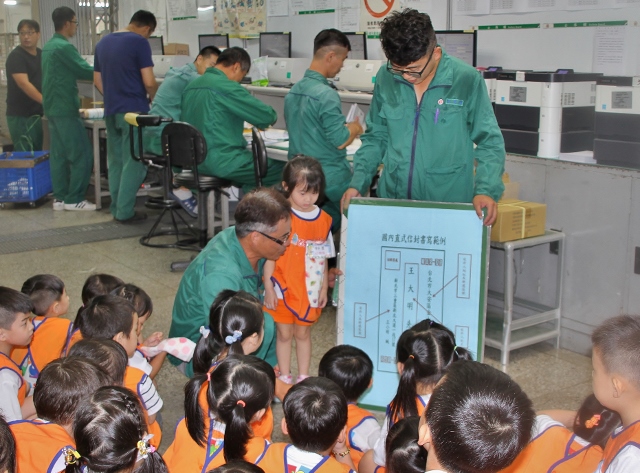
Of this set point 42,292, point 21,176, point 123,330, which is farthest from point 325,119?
point 21,176

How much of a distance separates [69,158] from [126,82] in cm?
114

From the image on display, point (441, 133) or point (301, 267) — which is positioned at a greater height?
point (441, 133)

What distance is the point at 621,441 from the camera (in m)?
1.70

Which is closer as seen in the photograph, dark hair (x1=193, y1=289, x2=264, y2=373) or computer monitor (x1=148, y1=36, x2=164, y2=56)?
dark hair (x1=193, y1=289, x2=264, y2=373)

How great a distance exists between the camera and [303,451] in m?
1.94

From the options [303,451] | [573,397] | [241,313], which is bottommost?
[573,397]

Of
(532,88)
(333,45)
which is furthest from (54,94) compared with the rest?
Answer: (532,88)

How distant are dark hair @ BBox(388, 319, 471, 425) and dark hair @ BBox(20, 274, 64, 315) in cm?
147

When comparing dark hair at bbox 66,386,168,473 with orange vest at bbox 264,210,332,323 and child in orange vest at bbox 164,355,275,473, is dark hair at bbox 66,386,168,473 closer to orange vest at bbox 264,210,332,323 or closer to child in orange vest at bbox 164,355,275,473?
child in orange vest at bbox 164,355,275,473

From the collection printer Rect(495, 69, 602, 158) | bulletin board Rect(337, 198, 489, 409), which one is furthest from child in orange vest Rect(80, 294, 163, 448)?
printer Rect(495, 69, 602, 158)

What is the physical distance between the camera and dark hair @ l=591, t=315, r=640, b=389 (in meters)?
1.81

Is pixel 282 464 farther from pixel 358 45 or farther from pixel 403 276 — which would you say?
pixel 358 45

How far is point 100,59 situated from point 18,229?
156cm

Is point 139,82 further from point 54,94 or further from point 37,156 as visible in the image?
point 37,156
